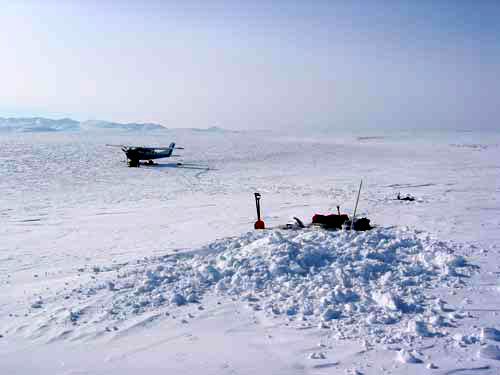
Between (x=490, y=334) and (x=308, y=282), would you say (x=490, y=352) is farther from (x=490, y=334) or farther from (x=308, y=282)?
(x=308, y=282)

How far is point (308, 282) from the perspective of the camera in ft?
21.2

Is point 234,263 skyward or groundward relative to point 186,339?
skyward

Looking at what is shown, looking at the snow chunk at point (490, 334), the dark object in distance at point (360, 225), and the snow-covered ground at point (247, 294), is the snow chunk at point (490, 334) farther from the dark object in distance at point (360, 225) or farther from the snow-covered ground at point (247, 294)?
the dark object in distance at point (360, 225)

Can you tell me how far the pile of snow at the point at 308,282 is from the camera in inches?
215

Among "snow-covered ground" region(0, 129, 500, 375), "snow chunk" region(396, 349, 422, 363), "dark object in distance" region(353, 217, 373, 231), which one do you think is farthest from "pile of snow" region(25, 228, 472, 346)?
"dark object in distance" region(353, 217, 373, 231)

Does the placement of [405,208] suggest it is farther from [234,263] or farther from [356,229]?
[234,263]

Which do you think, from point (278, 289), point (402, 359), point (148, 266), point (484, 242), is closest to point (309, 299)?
point (278, 289)

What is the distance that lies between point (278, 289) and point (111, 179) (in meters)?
18.6

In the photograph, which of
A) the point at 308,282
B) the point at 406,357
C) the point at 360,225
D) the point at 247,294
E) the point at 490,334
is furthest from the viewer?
the point at 360,225

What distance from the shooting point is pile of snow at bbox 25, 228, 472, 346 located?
5453 millimetres

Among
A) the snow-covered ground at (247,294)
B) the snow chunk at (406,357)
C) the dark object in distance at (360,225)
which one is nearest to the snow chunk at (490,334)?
the snow-covered ground at (247,294)

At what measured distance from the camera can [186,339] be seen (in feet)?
17.0

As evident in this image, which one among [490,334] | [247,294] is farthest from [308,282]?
[490,334]

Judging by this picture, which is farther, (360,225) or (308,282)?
(360,225)
